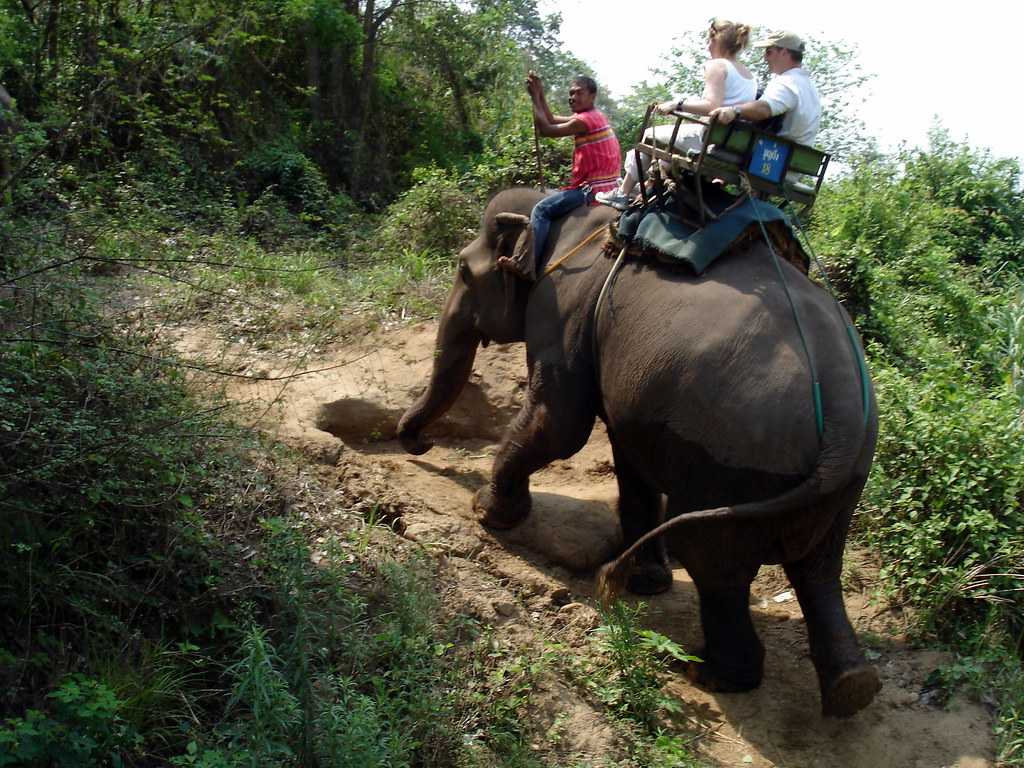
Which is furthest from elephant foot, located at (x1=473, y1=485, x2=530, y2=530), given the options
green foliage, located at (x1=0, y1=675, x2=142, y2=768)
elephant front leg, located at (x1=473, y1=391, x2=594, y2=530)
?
green foliage, located at (x1=0, y1=675, x2=142, y2=768)

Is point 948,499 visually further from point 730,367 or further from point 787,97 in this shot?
point 787,97

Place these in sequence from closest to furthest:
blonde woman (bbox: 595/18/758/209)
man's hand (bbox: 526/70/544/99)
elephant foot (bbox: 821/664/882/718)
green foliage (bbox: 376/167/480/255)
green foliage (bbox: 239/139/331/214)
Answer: elephant foot (bbox: 821/664/882/718) < blonde woman (bbox: 595/18/758/209) < man's hand (bbox: 526/70/544/99) < green foliage (bbox: 376/167/480/255) < green foliage (bbox: 239/139/331/214)

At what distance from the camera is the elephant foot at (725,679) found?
512 centimetres

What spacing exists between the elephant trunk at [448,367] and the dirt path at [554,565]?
46cm

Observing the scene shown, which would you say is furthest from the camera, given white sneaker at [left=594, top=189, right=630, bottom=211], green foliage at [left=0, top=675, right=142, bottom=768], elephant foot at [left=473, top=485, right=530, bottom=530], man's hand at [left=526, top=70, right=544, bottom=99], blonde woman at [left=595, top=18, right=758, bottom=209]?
man's hand at [left=526, top=70, right=544, bottom=99]

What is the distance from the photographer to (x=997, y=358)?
25.0ft

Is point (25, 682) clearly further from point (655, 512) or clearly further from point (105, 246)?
point (105, 246)

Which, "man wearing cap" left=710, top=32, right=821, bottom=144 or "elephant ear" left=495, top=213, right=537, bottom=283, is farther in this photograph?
"elephant ear" left=495, top=213, right=537, bottom=283

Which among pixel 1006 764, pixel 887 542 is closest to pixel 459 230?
pixel 887 542

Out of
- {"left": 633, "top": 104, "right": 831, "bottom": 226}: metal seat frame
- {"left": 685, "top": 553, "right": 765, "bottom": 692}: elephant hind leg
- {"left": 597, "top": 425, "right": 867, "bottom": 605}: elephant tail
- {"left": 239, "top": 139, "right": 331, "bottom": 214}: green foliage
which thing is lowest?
{"left": 685, "top": 553, "right": 765, "bottom": 692}: elephant hind leg

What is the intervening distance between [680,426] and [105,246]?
180 inches

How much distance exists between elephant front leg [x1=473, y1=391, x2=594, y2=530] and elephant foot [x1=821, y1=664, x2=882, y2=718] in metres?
1.95

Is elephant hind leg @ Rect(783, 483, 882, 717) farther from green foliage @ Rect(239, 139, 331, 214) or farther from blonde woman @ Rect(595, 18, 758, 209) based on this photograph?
green foliage @ Rect(239, 139, 331, 214)

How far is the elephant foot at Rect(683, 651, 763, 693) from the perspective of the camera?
512 cm
